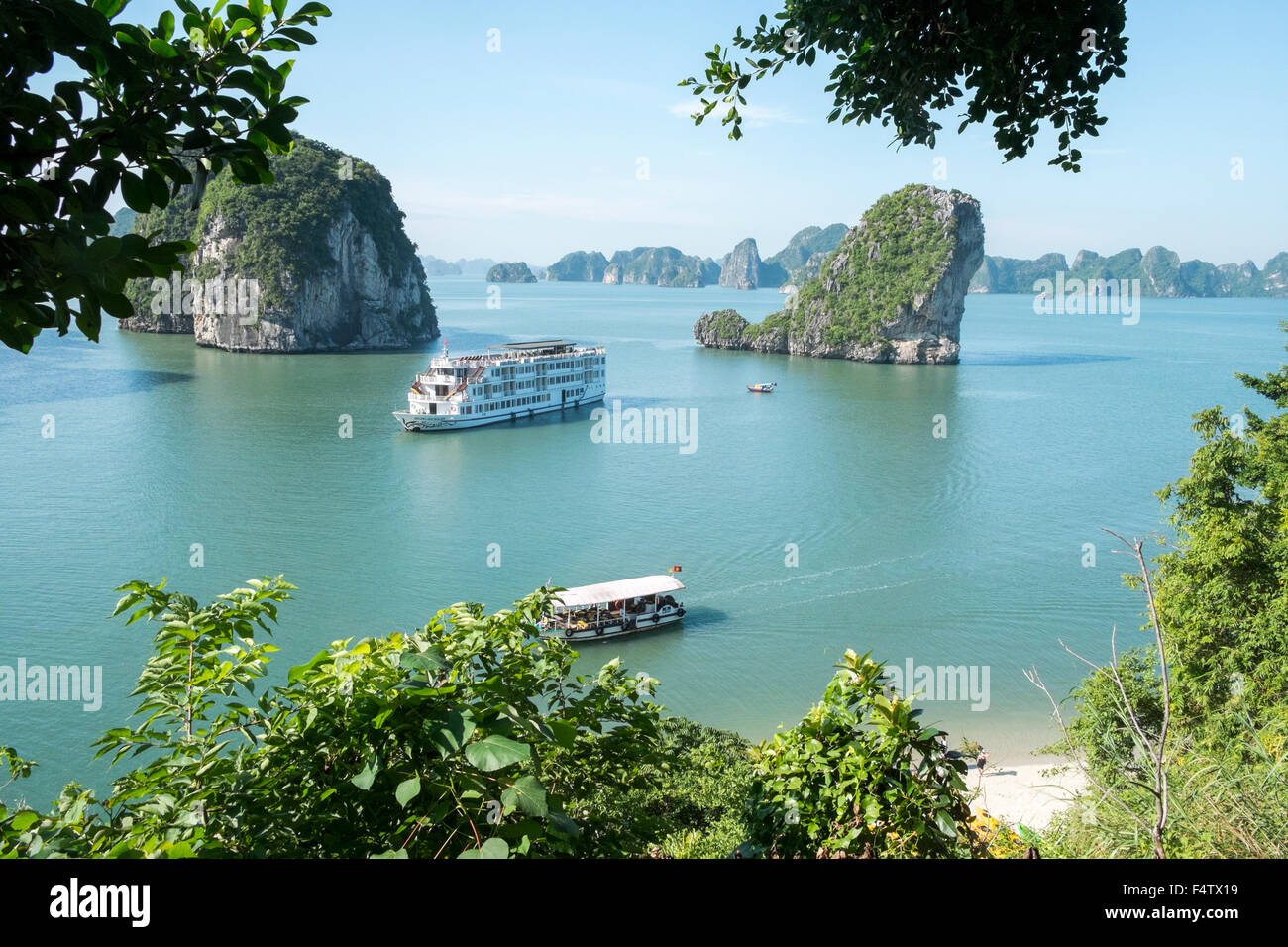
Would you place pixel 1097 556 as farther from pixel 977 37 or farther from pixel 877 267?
pixel 877 267

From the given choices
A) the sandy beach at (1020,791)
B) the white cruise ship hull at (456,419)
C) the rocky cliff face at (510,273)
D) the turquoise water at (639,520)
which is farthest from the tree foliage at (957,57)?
the rocky cliff face at (510,273)

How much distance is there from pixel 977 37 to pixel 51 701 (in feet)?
46.8

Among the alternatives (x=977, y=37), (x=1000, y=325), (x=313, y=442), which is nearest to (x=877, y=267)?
(x=1000, y=325)

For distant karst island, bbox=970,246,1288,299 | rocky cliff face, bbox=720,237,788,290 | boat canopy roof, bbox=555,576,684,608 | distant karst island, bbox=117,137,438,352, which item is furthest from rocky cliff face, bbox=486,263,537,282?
boat canopy roof, bbox=555,576,684,608

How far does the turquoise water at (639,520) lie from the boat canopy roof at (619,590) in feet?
2.58

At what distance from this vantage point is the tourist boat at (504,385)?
32.5 metres

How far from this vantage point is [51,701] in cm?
1249

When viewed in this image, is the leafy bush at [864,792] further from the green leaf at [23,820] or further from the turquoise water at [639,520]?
the turquoise water at [639,520]

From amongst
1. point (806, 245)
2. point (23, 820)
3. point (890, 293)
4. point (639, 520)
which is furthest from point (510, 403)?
point (806, 245)

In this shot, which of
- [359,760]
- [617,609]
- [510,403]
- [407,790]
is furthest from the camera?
[510,403]

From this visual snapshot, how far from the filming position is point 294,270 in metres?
54.7

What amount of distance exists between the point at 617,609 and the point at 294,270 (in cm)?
4707

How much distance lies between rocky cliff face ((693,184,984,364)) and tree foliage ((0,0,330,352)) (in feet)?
189

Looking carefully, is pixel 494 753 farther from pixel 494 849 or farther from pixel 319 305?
pixel 319 305
